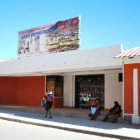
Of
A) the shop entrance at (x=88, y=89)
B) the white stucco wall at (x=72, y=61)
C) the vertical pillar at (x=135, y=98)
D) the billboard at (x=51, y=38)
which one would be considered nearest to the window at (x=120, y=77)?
the shop entrance at (x=88, y=89)

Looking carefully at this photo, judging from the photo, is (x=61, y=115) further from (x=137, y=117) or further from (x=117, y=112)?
(x=137, y=117)

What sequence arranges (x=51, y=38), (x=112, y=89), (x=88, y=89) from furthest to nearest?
(x=88, y=89), (x=51, y=38), (x=112, y=89)

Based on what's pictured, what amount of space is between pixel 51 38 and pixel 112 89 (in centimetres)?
576

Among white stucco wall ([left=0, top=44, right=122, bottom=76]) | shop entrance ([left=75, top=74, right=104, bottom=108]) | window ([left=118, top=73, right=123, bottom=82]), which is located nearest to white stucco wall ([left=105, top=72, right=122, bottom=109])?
window ([left=118, top=73, right=123, bottom=82])

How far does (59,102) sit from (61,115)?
3722 millimetres

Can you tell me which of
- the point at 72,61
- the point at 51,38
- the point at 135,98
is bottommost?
the point at 135,98

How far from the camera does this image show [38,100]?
20.6 meters

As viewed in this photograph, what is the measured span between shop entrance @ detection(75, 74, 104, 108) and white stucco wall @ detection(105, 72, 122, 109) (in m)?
0.49

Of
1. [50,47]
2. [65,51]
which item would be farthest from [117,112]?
[50,47]

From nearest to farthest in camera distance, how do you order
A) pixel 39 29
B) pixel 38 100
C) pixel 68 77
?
pixel 39 29, pixel 68 77, pixel 38 100

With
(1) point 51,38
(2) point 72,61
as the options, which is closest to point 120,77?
(2) point 72,61

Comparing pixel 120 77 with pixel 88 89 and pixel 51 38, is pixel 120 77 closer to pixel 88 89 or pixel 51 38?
pixel 88 89

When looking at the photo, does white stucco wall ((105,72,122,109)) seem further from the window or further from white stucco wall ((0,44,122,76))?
white stucco wall ((0,44,122,76))

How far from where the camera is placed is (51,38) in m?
16.7
